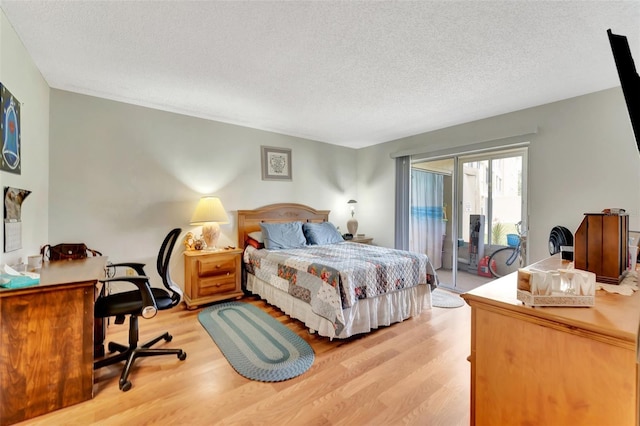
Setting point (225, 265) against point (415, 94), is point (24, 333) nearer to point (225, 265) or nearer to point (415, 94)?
point (225, 265)

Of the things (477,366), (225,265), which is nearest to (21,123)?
(225,265)

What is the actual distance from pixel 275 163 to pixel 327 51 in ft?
7.67

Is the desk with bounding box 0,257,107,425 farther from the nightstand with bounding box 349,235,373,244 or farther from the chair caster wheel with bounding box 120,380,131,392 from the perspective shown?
the nightstand with bounding box 349,235,373,244

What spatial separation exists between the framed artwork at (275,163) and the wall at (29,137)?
2.36 metres

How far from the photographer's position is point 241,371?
1985mm

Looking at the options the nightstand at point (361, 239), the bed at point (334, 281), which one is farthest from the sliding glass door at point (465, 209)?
the bed at point (334, 281)

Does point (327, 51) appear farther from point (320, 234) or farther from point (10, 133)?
point (320, 234)

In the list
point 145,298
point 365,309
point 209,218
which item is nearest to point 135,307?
point 145,298

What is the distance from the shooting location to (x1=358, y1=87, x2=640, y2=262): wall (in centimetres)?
262

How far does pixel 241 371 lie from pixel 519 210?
3898 millimetres

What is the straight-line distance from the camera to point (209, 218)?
330 centimetres

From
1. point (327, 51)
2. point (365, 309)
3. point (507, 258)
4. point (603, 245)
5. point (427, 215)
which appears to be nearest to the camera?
point (603, 245)


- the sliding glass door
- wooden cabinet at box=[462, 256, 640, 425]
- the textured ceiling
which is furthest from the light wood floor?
the textured ceiling

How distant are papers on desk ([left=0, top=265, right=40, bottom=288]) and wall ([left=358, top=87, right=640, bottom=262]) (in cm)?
443
